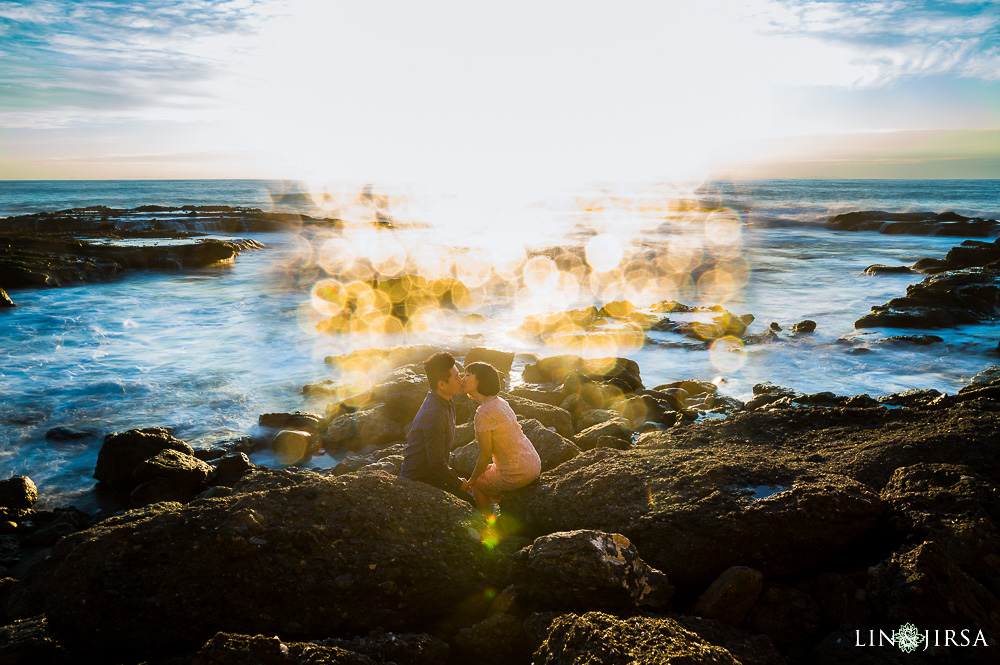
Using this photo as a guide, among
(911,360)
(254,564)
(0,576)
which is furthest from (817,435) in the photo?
(911,360)

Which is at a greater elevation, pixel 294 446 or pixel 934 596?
pixel 934 596

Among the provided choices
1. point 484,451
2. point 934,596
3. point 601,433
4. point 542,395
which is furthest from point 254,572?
point 542,395

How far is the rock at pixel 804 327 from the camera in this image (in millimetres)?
15672

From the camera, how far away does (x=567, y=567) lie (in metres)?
3.76

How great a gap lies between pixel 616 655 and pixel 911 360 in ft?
42.5

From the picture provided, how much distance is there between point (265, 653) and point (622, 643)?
1866 mm

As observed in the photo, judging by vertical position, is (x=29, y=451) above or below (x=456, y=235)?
below

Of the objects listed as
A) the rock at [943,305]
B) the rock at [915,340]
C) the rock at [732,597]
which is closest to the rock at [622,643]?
the rock at [732,597]

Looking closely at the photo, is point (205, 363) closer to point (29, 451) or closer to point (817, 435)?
point (29, 451)

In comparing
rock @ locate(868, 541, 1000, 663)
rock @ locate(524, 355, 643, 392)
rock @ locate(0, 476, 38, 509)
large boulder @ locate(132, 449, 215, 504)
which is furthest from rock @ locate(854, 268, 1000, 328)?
rock @ locate(0, 476, 38, 509)

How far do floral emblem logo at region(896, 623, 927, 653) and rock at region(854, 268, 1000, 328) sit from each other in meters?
14.6

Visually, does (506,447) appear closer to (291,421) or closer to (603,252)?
(291,421)

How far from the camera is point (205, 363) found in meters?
13.2

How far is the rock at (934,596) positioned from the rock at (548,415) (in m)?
4.70
